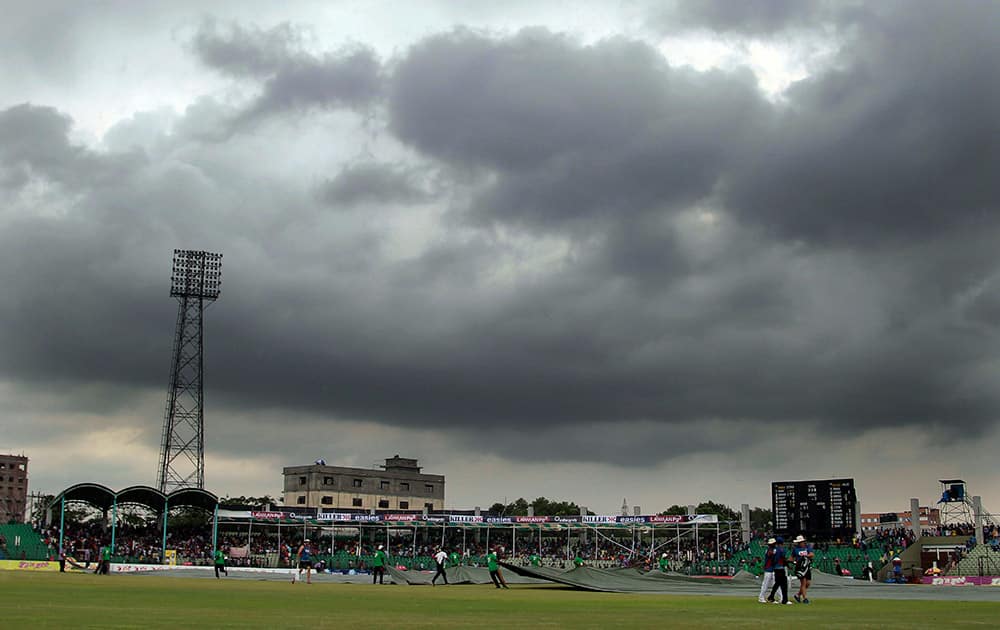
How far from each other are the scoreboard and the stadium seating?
53.7 m

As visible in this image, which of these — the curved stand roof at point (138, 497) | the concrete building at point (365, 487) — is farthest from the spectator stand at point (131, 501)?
the concrete building at point (365, 487)

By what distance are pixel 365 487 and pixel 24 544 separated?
7223 centimetres

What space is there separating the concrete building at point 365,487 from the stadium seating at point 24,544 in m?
61.1

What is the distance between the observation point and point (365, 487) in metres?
148

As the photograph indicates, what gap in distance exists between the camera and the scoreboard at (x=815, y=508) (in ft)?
239

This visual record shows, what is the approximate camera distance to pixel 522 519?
96.8 metres

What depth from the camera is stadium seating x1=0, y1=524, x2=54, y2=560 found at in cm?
7625

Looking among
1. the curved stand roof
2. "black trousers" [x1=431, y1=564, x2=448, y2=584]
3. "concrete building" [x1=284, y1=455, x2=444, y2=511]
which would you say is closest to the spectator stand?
the curved stand roof

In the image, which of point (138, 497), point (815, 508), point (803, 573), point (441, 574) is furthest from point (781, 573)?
point (138, 497)

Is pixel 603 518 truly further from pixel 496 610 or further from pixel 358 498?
pixel 496 610

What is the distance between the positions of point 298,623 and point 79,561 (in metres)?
66.9

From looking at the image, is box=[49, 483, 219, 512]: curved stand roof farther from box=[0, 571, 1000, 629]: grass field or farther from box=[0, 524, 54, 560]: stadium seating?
box=[0, 571, 1000, 629]: grass field

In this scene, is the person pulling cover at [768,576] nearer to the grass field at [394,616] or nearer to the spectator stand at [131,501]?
the grass field at [394,616]

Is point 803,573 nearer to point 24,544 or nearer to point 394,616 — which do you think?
point 394,616
